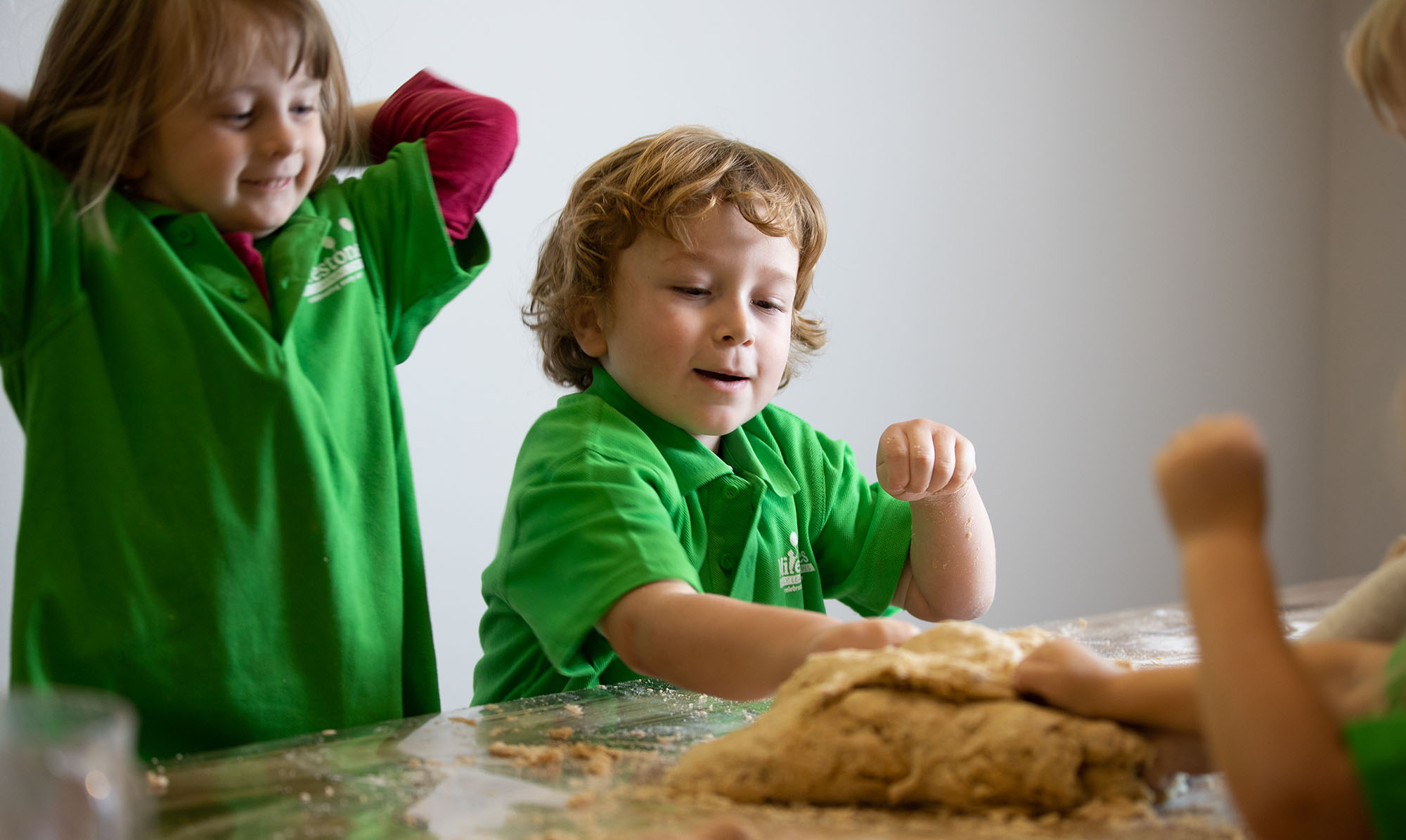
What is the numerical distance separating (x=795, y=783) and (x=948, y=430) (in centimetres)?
49

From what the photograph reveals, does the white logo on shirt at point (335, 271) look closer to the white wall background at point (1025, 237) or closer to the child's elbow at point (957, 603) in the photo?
the child's elbow at point (957, 603)

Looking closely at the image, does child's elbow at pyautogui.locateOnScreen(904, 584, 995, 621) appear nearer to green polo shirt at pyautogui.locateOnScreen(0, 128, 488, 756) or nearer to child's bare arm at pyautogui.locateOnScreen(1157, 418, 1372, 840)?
green polo shirt at pyautogui.locateOnScreen(0, 128, 488, 756)

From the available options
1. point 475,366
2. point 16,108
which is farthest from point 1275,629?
point 475,366

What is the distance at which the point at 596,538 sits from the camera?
2.84 feet

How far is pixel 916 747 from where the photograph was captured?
61 centimetres

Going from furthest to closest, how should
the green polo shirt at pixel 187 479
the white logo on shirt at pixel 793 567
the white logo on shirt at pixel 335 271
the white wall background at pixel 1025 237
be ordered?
the white wall background at pixel 1025 237 → the white logo on shirt at pixel 793 567 → the white logo on shirt at pixel 335 271 → the green polo shirt at pixel 187 479

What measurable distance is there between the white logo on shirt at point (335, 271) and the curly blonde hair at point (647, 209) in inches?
8.0

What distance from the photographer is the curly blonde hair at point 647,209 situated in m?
1.04

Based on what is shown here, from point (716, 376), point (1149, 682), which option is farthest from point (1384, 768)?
point (716, 376)

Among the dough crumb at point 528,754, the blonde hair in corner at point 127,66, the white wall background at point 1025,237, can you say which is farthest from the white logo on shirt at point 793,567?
the white wall background at point 1025,237

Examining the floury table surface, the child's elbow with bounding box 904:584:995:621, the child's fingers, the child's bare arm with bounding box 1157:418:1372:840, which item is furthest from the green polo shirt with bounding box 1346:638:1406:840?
the child's elbow with bounding box 904:584:995:621

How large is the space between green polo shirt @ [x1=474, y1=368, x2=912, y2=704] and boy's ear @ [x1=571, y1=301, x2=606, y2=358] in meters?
0.04

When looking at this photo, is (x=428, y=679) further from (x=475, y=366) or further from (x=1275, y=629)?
(x=475, y=366)

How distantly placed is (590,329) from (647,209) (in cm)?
13
